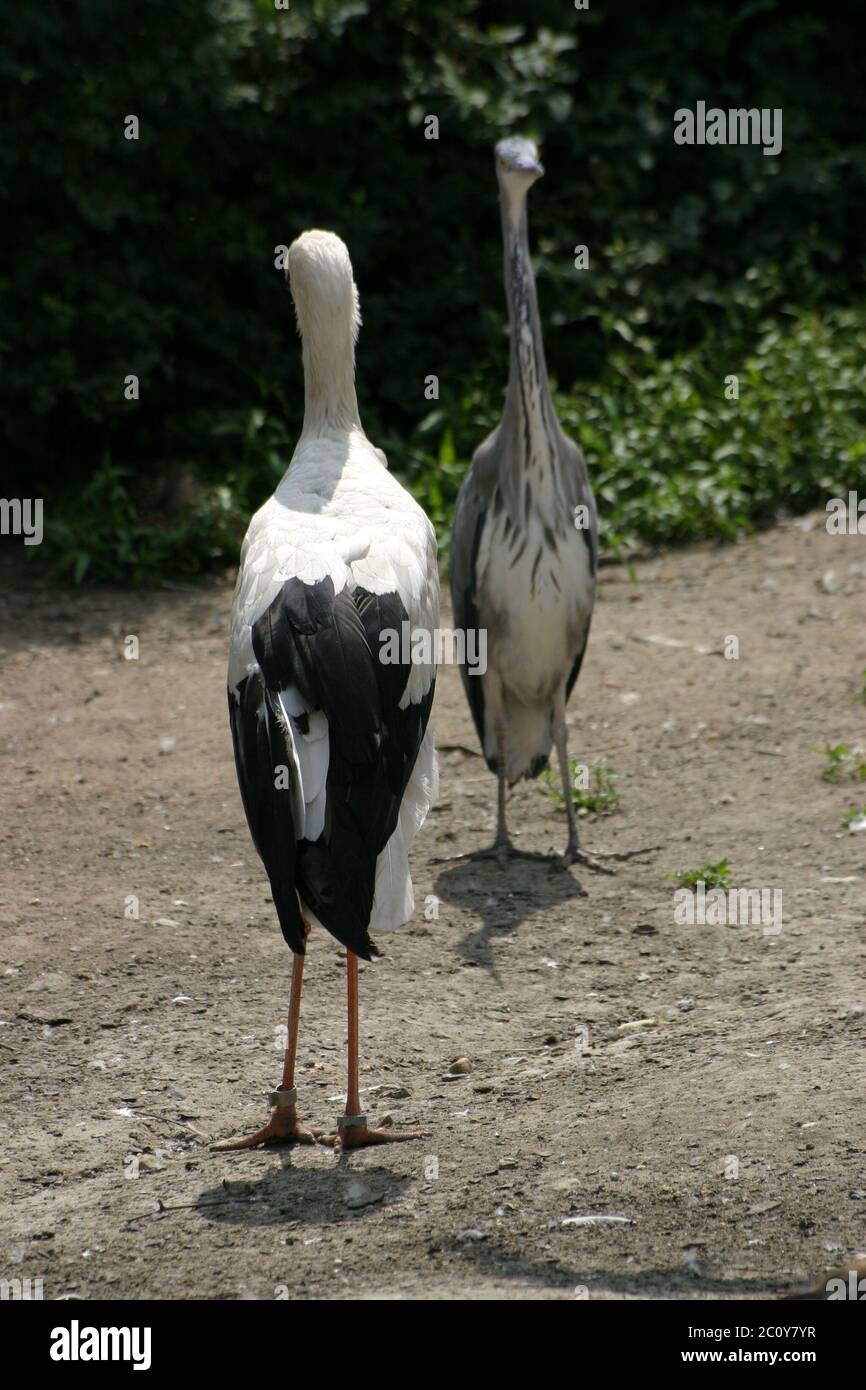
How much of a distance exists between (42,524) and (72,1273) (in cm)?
573

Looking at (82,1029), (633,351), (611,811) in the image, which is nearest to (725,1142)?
(82,1029)

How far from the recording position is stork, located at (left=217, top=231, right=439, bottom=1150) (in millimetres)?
3818

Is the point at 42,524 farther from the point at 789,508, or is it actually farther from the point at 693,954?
the point at 693,954

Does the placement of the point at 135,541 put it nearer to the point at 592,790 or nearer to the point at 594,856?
the point at 592,790

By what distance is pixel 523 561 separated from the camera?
19.2 ft

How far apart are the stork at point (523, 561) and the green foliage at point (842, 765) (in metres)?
0.94

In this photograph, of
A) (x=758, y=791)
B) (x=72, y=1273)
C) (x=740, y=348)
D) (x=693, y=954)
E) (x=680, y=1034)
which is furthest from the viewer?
(x=740, y=348)

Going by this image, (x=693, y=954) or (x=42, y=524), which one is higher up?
(x=42, y=524)

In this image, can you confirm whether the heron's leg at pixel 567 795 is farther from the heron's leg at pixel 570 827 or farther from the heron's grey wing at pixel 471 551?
the heron's grey wing at pixel 471 551

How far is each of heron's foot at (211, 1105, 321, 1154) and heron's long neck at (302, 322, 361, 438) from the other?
6.44 feet

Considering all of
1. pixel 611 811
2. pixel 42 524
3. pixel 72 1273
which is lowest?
pixel 72 1273

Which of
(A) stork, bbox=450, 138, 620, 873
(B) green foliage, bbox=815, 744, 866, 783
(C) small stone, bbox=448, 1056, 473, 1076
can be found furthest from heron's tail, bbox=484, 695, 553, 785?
(C) small stone, bbox=448, 1056, 473, 1076

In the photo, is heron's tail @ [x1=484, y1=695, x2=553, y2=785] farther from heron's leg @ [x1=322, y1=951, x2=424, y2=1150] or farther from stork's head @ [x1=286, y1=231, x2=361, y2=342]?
heron's leg @ [x1=322, y1=951, x2=424, y2=1150]

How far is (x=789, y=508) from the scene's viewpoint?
8891mm
